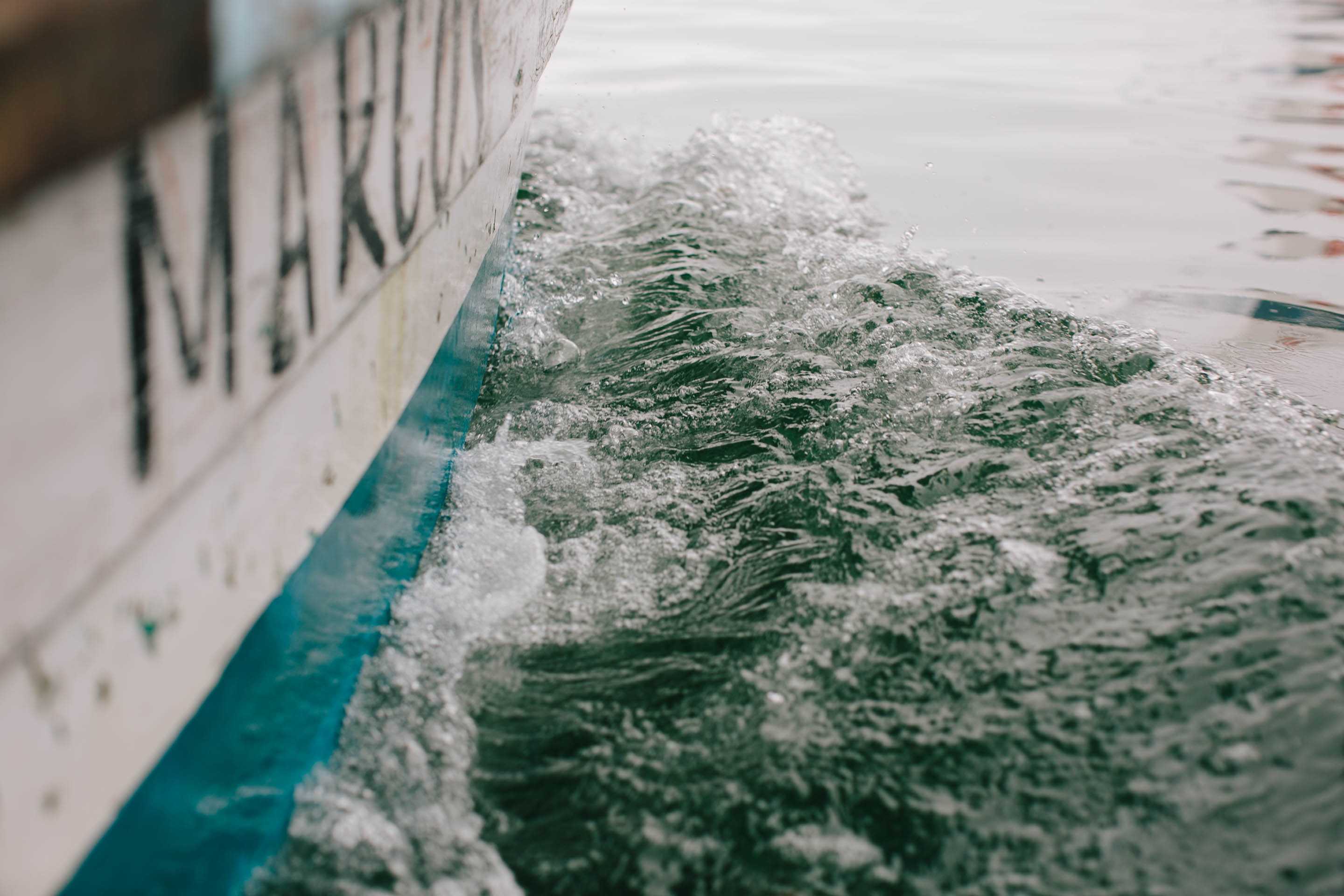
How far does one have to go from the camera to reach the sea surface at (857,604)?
1.40 meters

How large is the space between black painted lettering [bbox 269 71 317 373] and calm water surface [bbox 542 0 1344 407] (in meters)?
2.66

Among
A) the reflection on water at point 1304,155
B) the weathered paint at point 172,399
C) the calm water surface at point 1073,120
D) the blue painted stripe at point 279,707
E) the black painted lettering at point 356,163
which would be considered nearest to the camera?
the weathered paint at point 172,399

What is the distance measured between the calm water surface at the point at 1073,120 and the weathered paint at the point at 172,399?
2.59 metres

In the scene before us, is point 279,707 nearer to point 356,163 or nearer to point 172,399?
point 172,399

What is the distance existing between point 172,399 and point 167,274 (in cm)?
12

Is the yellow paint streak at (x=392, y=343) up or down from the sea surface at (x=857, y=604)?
up

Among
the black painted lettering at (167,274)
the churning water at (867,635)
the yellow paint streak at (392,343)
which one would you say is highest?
the black painted lettering at (167,274)

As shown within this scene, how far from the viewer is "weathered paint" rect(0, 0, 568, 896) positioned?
2.48ft

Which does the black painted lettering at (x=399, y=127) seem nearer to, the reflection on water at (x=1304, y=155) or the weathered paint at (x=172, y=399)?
the weathered paint at (x=172, y=399)

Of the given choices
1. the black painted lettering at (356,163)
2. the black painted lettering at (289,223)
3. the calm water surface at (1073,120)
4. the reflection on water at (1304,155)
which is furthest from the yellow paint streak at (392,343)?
the reflection on water at (1304,155)

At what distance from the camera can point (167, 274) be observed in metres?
0.87

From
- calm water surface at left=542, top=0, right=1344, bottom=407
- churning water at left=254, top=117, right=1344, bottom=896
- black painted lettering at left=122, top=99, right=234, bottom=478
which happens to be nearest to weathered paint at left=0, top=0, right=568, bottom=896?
black painted lettering at left=122, top=99, right=234, bottom=478

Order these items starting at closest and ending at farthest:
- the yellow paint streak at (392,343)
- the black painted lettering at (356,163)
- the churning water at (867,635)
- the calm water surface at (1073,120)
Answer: the black painted lettering at (356,163)
the churning water at (867,635)
the yellow paint streak at (392,343)
the calm water surface at (1073,120)

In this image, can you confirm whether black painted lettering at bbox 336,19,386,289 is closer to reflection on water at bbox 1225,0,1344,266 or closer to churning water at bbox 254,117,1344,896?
churning water at bbox 254,117,1344,896
